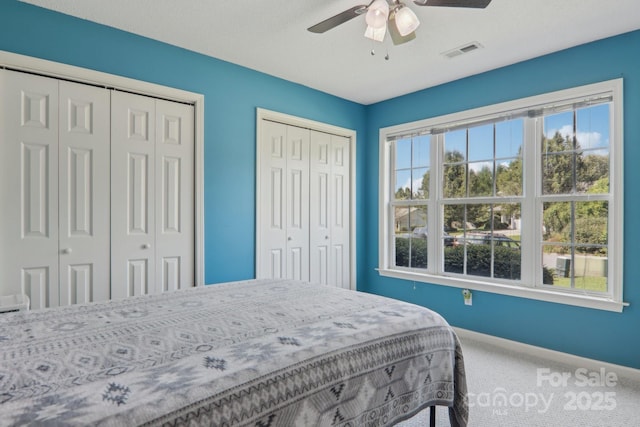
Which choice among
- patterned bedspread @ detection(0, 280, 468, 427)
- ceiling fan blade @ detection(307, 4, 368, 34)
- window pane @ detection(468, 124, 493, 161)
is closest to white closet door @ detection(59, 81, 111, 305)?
patterned bedspread @ detection(0, 280, 468, 427)

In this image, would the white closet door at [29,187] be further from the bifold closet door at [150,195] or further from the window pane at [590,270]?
the window pane at [590,270]

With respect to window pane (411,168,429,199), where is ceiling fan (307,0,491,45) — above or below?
above

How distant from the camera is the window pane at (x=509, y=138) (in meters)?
3.26

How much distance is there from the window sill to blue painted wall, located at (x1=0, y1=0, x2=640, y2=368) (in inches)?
2.7

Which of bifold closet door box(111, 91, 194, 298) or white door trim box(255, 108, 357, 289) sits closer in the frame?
bifold closet door box(111, 91, 194, 298)

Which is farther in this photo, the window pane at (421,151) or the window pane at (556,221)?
the window pane at (421,151)

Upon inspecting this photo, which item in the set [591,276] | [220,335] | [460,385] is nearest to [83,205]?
[220,335]

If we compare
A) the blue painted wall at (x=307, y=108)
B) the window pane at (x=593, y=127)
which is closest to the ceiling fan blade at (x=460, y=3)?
the blue painted wall at (x=307, y=108)

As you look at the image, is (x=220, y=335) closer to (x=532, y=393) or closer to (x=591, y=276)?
(x=532, y=393)

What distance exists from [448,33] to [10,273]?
3.40 metres

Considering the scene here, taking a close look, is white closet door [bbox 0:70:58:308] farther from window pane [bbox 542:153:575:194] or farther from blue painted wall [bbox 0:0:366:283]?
window pane [bbox 542:153:575:194]

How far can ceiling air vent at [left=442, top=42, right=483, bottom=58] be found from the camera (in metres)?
2.82

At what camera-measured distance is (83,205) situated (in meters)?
2.51

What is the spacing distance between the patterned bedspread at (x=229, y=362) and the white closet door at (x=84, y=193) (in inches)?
37.3
